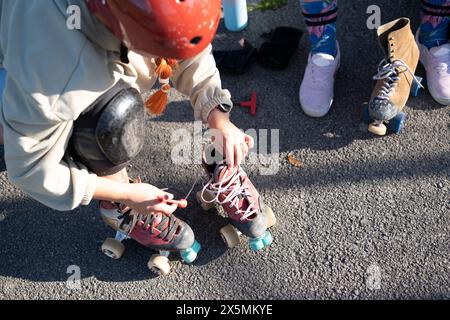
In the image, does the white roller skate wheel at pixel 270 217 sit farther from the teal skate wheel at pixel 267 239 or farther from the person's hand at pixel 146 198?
the person's hand at pixel 146 198

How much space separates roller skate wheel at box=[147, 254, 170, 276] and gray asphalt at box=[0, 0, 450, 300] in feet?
0.10

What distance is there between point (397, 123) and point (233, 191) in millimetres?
639

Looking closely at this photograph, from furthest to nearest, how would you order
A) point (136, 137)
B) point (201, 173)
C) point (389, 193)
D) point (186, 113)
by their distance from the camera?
1. point (186, 113)
2. point (201, 173)
3. point (389, 193)
4. point (136, 137)

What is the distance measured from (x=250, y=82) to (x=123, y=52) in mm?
850

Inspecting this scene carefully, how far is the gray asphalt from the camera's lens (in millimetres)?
1505

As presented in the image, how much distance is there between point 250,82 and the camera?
6.25ft

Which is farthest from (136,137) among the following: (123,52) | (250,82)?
(250,82)

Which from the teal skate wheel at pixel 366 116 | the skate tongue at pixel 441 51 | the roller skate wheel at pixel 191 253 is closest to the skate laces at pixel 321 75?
the teal skate wheel at pixel 366 116

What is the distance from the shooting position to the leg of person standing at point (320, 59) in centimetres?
176

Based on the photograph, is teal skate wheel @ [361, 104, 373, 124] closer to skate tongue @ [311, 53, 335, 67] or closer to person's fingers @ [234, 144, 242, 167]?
skate tongue @ [311, 53, 335, 67]

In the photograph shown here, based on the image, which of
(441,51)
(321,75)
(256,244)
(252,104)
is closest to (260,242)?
(256,244)

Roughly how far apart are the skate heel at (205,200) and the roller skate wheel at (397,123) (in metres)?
0.66

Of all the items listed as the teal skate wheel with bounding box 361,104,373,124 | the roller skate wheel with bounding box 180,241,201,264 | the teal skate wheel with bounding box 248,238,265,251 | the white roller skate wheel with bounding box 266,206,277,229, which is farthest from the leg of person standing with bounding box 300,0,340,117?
the roller skate wheel with bounding box 180,241,201,264

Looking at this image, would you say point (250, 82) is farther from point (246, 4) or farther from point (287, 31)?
point (246, 4)
